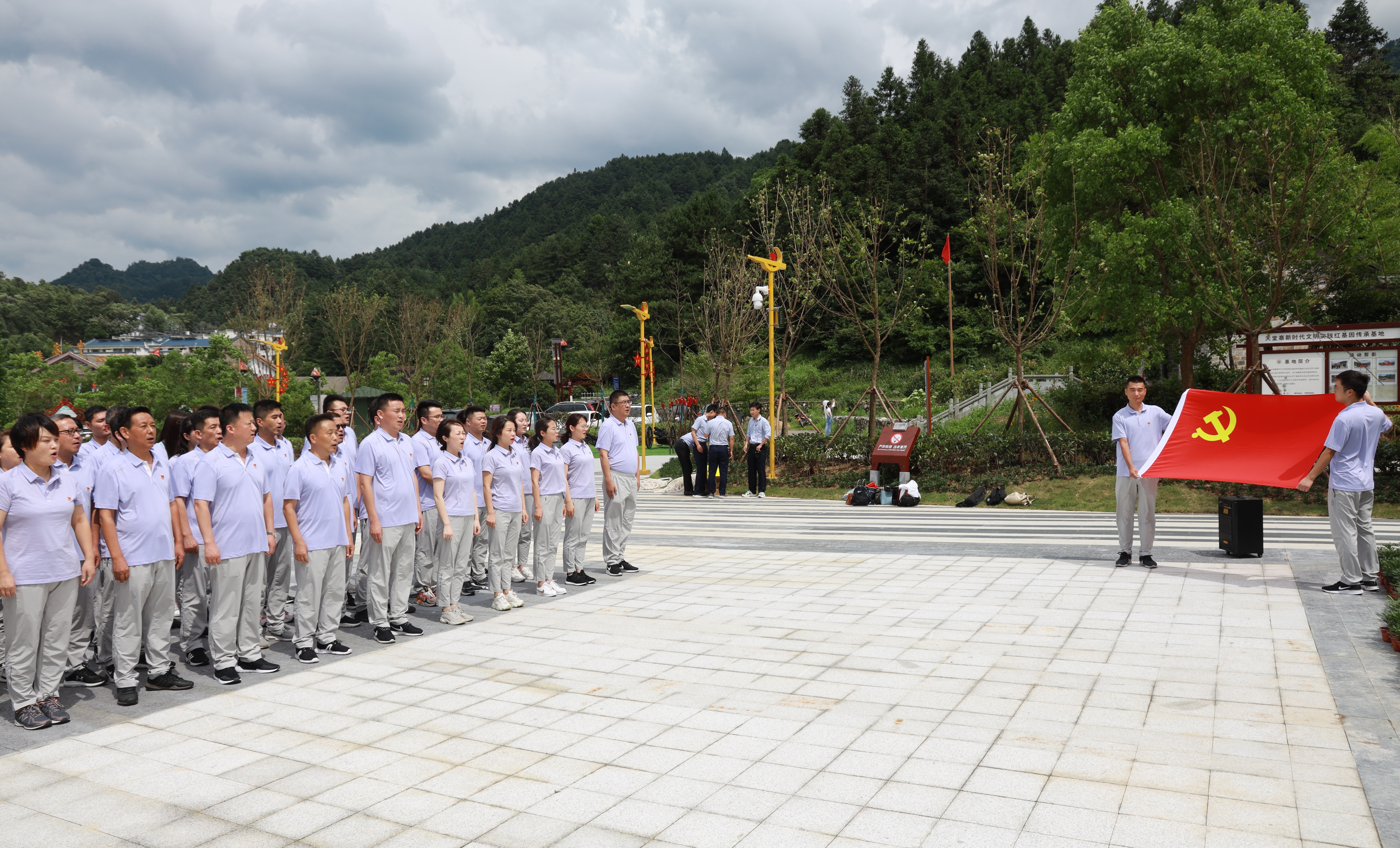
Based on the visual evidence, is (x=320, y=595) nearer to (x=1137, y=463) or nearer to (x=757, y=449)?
(x=1137, y=463)

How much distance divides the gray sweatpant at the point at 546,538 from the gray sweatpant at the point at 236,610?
286 cm

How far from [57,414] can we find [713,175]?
4877 inches

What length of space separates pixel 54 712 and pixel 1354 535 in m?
9.99

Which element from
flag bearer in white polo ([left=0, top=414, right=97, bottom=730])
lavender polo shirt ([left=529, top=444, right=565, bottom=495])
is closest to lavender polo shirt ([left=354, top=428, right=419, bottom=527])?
lavender polo shirt ([left=529, top=444, right=565, bottom=495])

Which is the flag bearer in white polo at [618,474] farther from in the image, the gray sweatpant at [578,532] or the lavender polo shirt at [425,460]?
the lavender polo shirt at [425,460]

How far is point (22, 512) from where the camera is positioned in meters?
5.11

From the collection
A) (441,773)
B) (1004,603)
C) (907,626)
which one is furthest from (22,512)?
(1004,603)

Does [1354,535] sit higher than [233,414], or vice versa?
[233,414]

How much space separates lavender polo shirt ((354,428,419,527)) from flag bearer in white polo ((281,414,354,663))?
1.08 ft

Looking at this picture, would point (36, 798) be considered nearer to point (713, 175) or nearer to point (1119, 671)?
point (1119, 671)

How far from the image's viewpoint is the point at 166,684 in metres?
5.73

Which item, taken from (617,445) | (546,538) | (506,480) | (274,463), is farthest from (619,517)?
(274,463)

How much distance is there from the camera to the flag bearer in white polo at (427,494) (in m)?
7.52

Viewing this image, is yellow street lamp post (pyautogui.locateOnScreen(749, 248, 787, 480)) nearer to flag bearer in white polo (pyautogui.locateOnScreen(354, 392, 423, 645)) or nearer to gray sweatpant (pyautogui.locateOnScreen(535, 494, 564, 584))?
gray sweatpant (pyautogui.locateOnScreen(535, 494, 564, 584))
